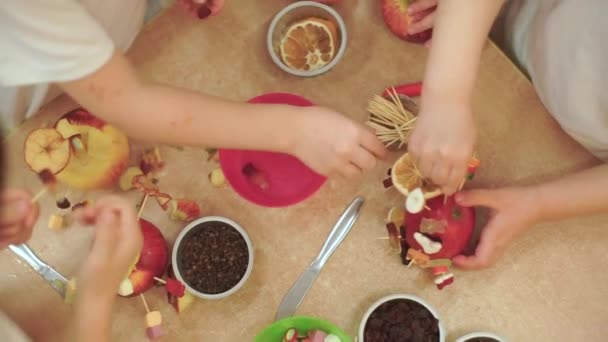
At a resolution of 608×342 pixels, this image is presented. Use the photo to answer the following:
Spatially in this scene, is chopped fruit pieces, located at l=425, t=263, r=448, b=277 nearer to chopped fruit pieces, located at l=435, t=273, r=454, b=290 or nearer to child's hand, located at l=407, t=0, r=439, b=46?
chopped fruit pieces, located at l=435, t=273, r=454, b=290

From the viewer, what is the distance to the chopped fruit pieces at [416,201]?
0.84 m

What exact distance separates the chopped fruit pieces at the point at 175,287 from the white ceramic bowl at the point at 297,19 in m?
0.36

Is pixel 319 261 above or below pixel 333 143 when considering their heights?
below

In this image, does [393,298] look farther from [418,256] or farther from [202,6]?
[202,6]

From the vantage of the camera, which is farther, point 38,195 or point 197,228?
point 197,228

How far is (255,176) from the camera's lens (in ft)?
3.14

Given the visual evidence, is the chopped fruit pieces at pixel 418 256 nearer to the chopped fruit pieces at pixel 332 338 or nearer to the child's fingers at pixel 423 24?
the chopped fruit pieces at pixel 332 338

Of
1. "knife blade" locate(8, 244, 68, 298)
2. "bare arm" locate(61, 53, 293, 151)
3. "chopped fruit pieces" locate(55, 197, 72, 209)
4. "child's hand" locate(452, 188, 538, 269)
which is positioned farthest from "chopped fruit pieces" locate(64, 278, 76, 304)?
"child's hand" locate(452, 188, 538, 269)

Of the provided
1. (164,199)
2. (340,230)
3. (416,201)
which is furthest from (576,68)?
(164,199)

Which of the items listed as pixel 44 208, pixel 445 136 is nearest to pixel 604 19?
pixel 445 136

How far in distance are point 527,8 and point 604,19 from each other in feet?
0.55

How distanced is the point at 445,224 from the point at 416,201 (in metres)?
0.06

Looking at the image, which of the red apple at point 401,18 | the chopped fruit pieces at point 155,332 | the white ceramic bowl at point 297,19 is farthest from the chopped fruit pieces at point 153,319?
the red apple at point 401,18

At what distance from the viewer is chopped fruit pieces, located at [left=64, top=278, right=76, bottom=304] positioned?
34.5 inches
